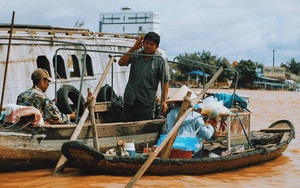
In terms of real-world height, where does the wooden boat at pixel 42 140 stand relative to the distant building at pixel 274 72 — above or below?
below

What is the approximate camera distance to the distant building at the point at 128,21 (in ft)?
264

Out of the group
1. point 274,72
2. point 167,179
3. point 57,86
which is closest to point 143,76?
point 167,179

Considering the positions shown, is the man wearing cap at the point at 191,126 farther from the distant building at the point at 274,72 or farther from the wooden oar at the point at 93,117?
the distant building at the point at 274,72

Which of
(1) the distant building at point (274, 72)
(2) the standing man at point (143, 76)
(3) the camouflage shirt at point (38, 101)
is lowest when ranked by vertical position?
(3) the camouflage shirt at point (38, 101)

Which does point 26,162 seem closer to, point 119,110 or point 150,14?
point 119,110

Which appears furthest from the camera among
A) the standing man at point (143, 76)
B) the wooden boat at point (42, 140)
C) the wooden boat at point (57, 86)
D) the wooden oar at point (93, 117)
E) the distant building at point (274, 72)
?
the distant building at point (274, 72)

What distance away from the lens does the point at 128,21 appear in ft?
278

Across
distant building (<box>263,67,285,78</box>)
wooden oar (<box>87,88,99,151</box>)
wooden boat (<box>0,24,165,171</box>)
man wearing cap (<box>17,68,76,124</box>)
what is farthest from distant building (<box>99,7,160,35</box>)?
wooden oar (<box>87,88,99,151</box>)

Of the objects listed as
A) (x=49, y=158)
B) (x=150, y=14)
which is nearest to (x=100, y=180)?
(x=49, y=158)

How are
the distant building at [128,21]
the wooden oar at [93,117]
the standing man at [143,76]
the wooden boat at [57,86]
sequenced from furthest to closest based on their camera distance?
1. the distant building at [128,21]
2. the standing man at [143,76]
3. the wooden oar at [93,117]
4. the wooden boat at [57,86]

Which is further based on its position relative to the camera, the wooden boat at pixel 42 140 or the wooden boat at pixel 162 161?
the wooden boat at pixel 42 140

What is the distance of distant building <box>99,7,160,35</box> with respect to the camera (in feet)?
264

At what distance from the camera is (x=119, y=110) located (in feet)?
32.9

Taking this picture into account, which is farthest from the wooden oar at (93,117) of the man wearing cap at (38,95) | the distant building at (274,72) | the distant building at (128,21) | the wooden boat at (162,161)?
the distant building at (128,21)
